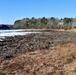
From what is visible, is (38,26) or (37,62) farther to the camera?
(38,26)

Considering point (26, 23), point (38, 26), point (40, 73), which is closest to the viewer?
point (40, 73)

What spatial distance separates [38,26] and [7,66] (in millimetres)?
140376

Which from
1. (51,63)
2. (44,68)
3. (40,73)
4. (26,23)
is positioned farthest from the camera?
(26,23)

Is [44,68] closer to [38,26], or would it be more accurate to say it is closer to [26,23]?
[38,26]

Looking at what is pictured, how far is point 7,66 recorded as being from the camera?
13.3 m

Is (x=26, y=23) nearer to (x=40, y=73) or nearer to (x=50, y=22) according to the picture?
(x=50, y=22)

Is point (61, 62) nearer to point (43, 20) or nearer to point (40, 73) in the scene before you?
point (40, 73)

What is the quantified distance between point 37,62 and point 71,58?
231cm

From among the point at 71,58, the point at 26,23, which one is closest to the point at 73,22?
the point at 26,23

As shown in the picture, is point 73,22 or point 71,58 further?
point 73,22

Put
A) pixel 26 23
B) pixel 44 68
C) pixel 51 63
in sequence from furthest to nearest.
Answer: pixel 26 23 → pixel 51 63 → pixel 44 68

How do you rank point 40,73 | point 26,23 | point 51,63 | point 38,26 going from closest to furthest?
1. point 40,73
2. point 51,63
3. point 38,26
4. point 26,23

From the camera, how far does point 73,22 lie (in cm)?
14012

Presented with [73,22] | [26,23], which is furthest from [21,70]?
[26,23]
